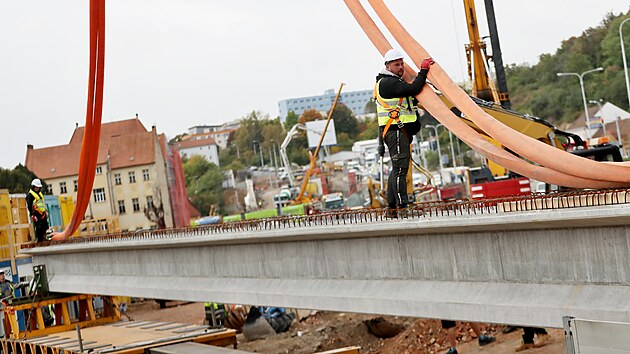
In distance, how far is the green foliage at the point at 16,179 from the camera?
86206 mm

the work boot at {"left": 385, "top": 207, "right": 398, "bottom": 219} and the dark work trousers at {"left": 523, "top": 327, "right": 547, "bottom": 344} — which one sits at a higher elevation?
the work boot at {"left": 385, "top": 207, "right": 398, "bottom": 219}

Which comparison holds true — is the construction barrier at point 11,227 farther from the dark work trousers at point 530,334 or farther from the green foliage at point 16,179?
the green foliage at point 16,179

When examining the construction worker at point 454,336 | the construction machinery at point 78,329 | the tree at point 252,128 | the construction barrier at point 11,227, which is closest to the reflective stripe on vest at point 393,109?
the construction machinery at point 78,329

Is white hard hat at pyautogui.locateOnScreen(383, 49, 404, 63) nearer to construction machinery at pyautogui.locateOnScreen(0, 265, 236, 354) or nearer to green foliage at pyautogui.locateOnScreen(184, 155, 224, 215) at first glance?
construction machinery at pyautogui.locateOnScreen(0, 265, 236, 354)

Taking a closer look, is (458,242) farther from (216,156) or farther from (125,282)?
(216,156)

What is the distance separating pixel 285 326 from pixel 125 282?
1263 cm

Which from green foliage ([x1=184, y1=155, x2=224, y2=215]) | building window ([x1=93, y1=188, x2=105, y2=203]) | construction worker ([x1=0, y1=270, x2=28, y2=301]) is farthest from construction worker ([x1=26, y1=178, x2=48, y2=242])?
green foliage ([x1=184, y1=155, x2=224, y2=215])

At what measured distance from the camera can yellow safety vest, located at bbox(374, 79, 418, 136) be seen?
543 inches

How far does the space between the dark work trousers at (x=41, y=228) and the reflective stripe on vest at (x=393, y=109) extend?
16.9 metres

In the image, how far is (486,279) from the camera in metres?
12.2

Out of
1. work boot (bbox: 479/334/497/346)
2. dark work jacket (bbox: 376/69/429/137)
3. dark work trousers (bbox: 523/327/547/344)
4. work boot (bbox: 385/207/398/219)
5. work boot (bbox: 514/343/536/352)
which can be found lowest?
work boot (bbox: 479/334/497/346)

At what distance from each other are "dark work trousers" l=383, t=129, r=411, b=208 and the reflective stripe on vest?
7.6 inches

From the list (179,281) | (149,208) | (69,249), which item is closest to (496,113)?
(179,281)

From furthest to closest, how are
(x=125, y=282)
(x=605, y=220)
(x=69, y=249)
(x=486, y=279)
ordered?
1. (x=69, y=249)
2. (x=125, y=282)
3. (x=486, y=279)
4. (x=605, y=220)
